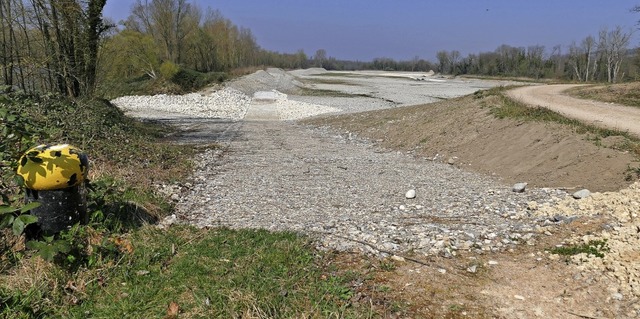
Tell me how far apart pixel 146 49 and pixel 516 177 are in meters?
43.1

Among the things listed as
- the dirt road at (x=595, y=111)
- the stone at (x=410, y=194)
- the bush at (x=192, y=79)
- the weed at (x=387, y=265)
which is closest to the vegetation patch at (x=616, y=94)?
the dirt road at (x=595, y=111)

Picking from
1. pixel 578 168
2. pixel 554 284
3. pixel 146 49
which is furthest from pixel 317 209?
pixel 146 49

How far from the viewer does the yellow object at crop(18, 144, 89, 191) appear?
14.1 ft

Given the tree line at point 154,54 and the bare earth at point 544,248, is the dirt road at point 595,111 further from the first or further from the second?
the tree line at point 154,54

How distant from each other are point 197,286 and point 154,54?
4604 centimetres

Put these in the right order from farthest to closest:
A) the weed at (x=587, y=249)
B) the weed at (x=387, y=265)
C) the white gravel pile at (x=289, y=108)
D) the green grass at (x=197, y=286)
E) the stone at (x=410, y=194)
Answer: the white gravel pile at (x=289, y=108) → the stone at (x=410, y=194) → the weed at (x=587, y=249) → the weed at (x=387, y=265) → the green grass at (x=197, y=286)

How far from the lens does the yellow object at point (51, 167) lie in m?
4.30

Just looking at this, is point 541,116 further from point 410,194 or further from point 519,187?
point 410,194

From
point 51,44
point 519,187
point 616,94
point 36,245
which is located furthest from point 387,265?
point 616,94

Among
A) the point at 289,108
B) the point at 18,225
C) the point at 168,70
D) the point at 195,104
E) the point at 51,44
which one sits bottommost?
the point at 18,225

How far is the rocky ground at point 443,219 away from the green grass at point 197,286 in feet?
2.25

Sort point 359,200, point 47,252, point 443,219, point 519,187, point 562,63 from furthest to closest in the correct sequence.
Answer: point 562,63, point 519,187, point 359,200, point 443,219, point 47,252

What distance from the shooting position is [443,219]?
248 inches

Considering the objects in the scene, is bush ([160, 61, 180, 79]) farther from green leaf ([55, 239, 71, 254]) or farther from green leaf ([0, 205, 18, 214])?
green leaf ([0, 205, 18, 214])
